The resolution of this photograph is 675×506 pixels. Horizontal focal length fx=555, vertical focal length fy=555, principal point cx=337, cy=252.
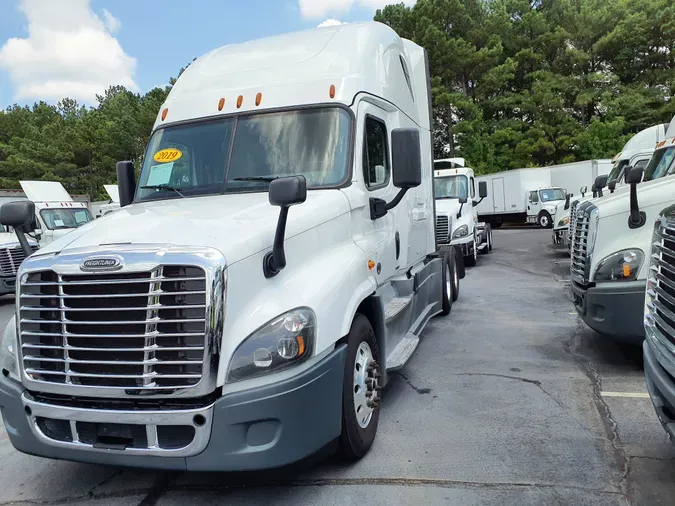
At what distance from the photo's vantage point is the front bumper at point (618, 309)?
492cm

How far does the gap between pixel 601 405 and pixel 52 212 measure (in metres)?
14.2

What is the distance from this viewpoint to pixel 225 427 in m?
2.95

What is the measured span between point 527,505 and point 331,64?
3.56 meters

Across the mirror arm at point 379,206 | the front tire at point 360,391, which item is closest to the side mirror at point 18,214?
→ the front tire at point 360,391

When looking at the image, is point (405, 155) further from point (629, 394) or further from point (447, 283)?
point (447, 283)

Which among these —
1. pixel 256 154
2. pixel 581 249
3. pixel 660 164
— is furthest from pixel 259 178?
pixel 660 164

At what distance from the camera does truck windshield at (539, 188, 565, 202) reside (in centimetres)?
2647

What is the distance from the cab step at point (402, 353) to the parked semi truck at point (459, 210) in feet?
23.5

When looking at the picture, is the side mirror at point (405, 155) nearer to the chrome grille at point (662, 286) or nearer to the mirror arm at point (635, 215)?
the chrome grille at point (662, 286)

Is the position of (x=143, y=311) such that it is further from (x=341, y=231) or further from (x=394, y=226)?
(x=394, y=226)

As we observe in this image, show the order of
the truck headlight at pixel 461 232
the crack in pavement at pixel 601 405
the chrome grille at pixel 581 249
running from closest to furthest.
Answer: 1. the crack in pavement at pixel 601 405
2. the chrome grille at pixel 581 249
3. the truck headlight at pixel 461 232

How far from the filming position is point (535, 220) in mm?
A: 27203

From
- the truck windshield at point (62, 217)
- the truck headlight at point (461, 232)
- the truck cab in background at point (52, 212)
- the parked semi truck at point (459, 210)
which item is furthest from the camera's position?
the truck windshield at point (62, 217)

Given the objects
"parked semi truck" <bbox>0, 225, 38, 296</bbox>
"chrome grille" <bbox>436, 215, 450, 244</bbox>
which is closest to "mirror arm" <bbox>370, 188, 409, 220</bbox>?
"chrome grille" <bbox>436, 215, 450, 244</bbox>
